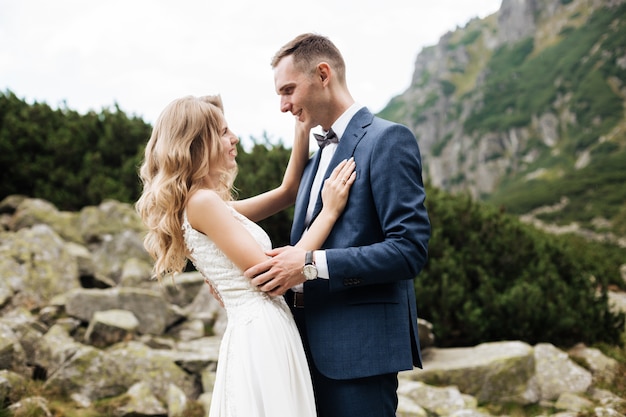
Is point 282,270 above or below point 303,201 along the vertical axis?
below

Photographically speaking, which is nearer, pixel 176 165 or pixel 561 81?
pixel 176 165

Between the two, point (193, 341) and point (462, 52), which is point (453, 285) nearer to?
point (193, 341)

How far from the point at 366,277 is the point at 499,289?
249 inches

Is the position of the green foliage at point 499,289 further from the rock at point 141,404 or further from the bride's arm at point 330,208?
the bride's arm at point 330,208

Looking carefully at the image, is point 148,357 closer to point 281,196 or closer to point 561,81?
point 281,196

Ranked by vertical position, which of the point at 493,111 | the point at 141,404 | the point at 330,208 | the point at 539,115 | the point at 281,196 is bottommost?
the point at 141,404

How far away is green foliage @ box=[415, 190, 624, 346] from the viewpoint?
24.3 feet

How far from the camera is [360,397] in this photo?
8.39ft

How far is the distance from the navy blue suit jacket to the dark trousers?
0.25ft

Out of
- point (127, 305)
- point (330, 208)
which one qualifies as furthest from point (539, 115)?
point (330, 208)

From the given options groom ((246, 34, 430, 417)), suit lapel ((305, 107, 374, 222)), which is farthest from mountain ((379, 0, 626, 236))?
groom ((246, 34, 430, 417))

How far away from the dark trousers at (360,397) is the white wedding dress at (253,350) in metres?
0.10

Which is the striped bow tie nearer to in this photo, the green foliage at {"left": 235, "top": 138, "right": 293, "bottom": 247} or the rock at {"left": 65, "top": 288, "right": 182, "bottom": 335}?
the green foliage at {"left": 235, "top": 138, "right": 293, "bottom": 247}

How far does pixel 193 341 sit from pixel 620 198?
53.2 meters
